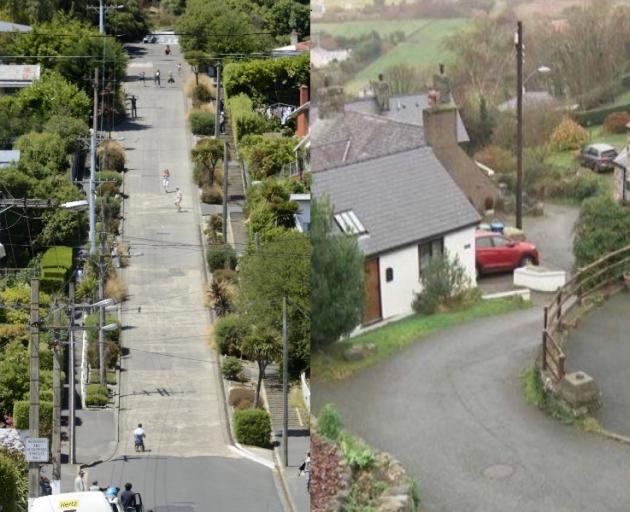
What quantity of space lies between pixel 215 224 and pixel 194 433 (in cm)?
948

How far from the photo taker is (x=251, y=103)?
38.8m

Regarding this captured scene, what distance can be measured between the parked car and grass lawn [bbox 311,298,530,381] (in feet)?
1.58

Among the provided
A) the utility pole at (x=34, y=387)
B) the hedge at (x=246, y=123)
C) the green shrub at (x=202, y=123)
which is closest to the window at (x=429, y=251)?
the utility pole at (x=34, y=387)

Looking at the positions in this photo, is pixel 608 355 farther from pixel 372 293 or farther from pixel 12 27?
pixel 12 27

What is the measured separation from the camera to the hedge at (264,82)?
39.1m

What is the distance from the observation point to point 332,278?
4758mm

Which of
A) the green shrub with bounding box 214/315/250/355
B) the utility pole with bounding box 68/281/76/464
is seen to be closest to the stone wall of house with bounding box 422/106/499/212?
the utility pole with bounding box 68/281/76/464

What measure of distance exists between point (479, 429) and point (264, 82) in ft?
115

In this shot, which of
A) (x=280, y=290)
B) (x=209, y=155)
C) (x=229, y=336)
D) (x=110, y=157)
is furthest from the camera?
(x=110, y=157)

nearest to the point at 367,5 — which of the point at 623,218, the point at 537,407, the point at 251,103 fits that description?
the point at 623,218

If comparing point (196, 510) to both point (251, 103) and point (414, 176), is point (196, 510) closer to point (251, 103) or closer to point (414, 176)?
point (414, 176)

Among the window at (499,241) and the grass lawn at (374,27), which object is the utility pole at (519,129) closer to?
the window at (499,241)

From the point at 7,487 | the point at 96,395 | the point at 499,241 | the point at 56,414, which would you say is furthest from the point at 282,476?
the point at 499,241

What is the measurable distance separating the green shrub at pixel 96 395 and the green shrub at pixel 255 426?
2848 mm
